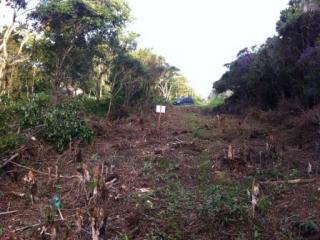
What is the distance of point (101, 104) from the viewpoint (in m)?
17.0

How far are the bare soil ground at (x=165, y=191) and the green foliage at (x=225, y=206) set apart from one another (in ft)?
0.05

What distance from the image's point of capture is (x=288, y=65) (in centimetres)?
1648

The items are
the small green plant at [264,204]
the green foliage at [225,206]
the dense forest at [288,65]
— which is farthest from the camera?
the dense forest at [288,65]

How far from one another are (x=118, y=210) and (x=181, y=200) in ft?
3.50

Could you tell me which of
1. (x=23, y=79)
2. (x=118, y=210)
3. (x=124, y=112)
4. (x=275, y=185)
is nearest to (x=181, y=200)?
(x=118, y=210)

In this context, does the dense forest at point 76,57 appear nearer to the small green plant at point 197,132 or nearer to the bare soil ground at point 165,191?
the small green plant at point 197,132

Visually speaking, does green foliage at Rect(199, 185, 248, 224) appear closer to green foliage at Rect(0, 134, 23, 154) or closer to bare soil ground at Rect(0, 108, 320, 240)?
bare soil ground at Rect(0, 108, 320, 240)

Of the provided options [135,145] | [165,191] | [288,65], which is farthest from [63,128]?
[288,65]

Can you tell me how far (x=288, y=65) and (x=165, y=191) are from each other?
1124 cm

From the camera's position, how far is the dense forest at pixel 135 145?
5758 millimetres

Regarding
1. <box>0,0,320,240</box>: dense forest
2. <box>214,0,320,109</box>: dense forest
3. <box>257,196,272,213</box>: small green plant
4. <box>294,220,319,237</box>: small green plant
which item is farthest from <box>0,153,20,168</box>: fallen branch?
<box>214,0,320,109</box>: dense forest

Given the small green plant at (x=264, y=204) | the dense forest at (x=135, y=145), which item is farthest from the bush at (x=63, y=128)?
the small green plant at (x=264, y=204)

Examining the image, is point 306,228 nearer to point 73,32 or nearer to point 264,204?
point 264,204

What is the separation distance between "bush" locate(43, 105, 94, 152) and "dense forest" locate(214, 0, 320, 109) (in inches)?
295
